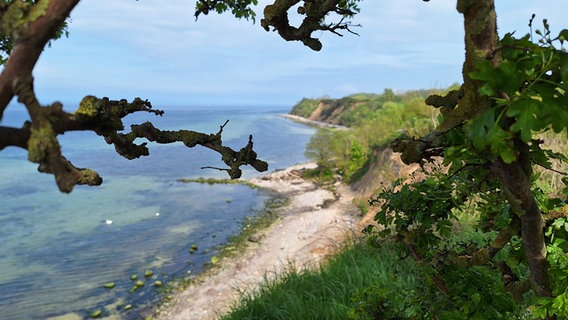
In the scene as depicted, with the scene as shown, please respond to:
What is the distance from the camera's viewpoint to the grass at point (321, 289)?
717 cm

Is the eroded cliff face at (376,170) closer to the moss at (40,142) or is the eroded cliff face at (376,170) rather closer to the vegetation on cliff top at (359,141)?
the vegetation on cliff top at (359,141)

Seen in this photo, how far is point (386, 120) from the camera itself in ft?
93.1

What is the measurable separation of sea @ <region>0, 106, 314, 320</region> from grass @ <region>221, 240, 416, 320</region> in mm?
6886

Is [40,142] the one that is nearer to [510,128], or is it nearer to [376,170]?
[510,128]

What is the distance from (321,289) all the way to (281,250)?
955 cm

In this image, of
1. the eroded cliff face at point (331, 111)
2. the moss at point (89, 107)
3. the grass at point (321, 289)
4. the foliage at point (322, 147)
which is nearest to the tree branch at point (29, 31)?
the moss at point (89, 107)

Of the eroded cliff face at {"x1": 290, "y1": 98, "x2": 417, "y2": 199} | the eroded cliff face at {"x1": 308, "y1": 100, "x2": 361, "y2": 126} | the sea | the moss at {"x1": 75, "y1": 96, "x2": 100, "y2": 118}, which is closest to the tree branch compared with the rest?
the moss at {"x1": 75, "y1": 96, "x2": 100, "y2": 118}

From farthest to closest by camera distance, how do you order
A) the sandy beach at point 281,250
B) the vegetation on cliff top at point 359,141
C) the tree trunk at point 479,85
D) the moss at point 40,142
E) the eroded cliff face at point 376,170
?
the vegetation on cliff top at point 359,141 → the eroded cliff face at point 376,170 → the sandy beach at point 281,250 → the tree trunk at point 479,85 → the moss at point 40,142

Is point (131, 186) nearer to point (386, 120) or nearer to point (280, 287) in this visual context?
point (386, 120)

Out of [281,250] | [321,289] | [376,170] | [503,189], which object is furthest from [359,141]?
[503,189]

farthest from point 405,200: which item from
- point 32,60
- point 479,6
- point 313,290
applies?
point 313,290

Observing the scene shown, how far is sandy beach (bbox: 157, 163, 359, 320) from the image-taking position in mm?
13039

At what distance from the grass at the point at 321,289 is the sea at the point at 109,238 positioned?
6.89m

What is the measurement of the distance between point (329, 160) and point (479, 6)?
3140 cm
